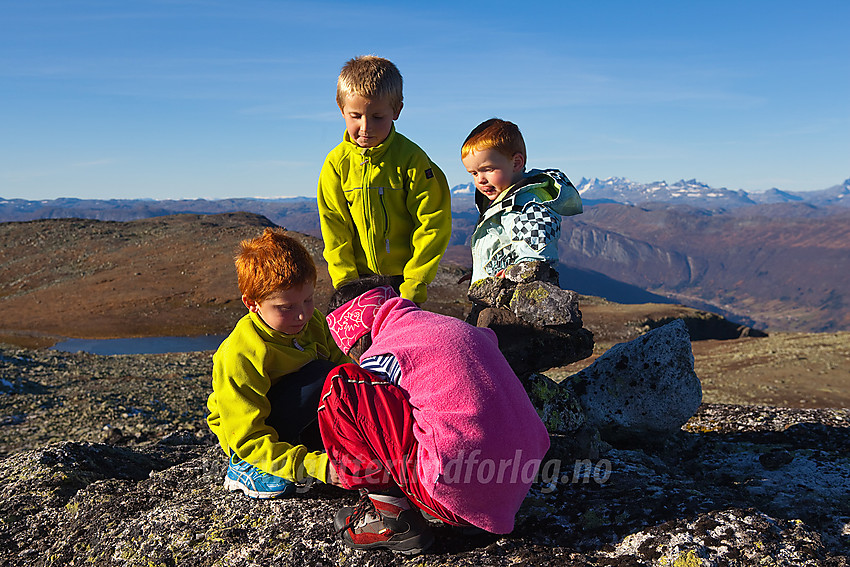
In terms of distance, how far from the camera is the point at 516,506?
11.2 ft

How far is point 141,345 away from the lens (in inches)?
1439

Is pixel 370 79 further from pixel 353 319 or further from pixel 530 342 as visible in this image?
pixel 530 342

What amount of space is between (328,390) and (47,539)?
2870 mm

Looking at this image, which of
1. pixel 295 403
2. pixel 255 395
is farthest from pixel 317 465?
pixel 255 395

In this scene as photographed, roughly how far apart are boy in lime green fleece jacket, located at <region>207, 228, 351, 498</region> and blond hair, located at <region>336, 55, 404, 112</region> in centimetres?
160

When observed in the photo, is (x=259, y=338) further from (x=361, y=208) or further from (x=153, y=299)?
(x=153, y=299)

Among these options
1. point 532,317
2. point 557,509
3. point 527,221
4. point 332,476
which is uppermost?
point 527,221

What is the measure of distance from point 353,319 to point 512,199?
5.73 ft

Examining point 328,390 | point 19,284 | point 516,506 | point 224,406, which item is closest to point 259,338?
point 224,406

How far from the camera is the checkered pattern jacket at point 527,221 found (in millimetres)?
4988

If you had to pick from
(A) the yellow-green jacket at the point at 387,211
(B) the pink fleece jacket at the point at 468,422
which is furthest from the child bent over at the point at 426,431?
(A) the yellow-green jacket at the point at 387,211

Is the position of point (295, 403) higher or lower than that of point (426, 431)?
lower

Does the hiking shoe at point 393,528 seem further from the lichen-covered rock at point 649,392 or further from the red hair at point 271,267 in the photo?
the lichen-covered rock at point 649,392

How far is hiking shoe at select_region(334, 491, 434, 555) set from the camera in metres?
3.49
